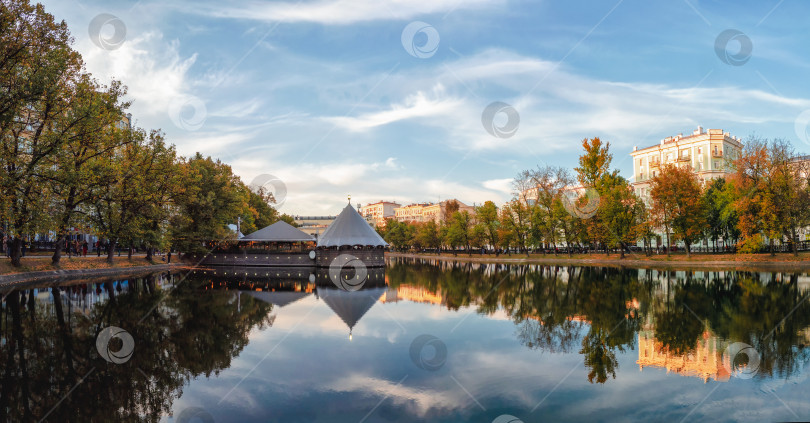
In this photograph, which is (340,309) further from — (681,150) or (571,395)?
(681,150)

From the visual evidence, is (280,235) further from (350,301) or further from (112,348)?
(112,348)

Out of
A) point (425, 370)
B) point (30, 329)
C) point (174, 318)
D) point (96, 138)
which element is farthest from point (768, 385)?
point (96, 138)

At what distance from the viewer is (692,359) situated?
10352mm

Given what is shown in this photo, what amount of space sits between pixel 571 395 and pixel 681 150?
94.2m

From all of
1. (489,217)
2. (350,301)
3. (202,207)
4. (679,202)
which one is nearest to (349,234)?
(202,207)

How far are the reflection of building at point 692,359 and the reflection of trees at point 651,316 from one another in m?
0.25

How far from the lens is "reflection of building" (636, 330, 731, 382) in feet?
30.8

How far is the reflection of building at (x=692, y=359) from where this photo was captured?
369 inches

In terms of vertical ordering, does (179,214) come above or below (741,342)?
above

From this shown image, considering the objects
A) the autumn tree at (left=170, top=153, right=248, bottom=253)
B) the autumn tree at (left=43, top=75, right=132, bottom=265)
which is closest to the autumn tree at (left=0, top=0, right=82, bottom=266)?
the autumn tree at (left=43, top=75, right=132, bottom=265)

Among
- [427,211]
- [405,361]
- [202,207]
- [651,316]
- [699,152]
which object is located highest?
[699,152]

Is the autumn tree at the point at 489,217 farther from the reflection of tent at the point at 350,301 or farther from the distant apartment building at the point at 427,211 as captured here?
the distant apartment building at the point at 427,211

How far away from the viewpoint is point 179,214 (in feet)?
151

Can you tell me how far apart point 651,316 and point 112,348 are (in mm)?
15984
